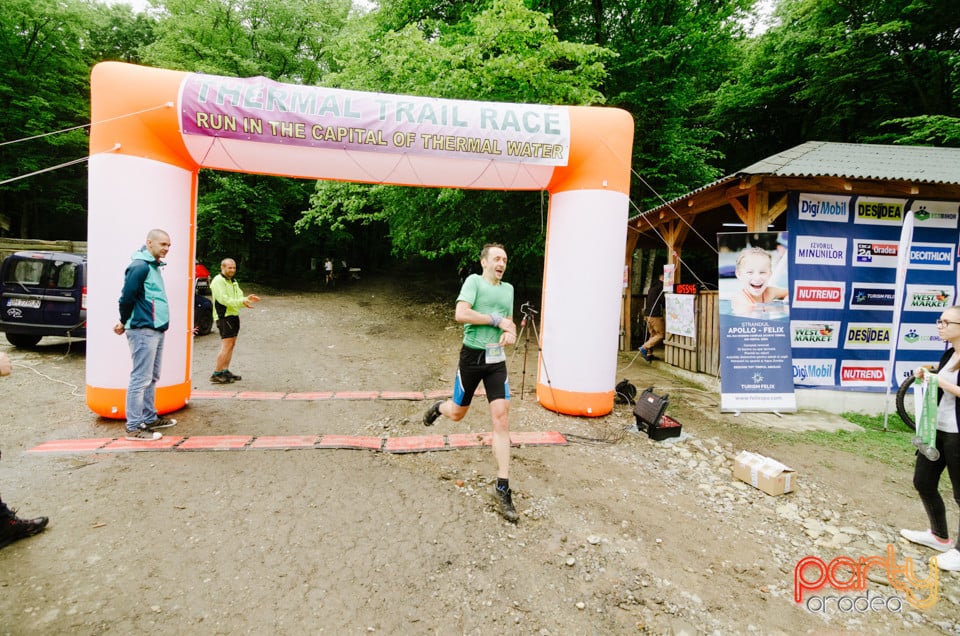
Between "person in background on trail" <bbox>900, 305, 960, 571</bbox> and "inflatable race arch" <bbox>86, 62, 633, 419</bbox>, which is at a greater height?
"inflatable race arch" <bbox>86, 62, 633, 419</bbox>

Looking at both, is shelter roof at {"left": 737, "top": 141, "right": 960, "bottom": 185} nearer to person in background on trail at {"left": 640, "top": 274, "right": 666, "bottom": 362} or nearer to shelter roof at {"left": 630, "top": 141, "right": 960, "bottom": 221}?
shelter roof at {"left": 630, "top": 141, "right": 960, "bottom": 221}

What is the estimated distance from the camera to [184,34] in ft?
56.8

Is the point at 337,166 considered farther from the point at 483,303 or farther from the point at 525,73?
the point at 525,73

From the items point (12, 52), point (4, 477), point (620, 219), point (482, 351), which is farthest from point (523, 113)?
point (12, 52)

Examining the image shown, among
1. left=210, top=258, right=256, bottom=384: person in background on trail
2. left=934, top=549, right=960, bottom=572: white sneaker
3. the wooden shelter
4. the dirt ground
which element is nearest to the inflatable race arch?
the dirt ground

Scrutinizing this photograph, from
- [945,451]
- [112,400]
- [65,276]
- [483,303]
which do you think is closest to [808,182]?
[945,451]

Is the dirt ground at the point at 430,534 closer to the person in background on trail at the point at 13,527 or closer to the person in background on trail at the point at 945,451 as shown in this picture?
the person in background on trail at the point at 13,527

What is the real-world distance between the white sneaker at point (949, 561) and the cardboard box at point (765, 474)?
3.38 feet

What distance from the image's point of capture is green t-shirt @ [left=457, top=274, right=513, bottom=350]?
3494mm

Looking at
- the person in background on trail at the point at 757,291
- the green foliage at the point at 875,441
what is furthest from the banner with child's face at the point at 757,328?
the green foliage at the point at 875,441

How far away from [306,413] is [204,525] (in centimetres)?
245

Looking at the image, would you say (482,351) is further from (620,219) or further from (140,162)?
(140,162)

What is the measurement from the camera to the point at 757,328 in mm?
6176

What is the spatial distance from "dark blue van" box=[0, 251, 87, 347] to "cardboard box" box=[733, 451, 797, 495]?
10816 mm
